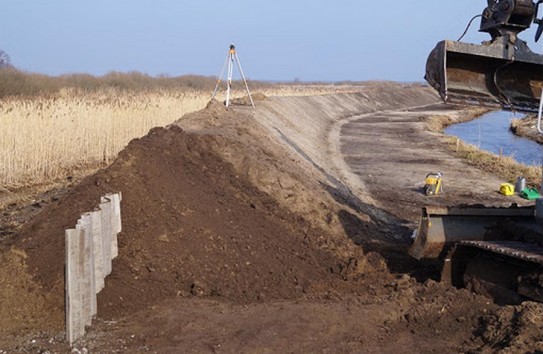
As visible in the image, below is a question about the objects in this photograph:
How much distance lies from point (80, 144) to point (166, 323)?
11.5 meters

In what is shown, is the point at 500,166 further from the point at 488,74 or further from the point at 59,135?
the point at 488,74

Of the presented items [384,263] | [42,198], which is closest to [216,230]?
[384,263]

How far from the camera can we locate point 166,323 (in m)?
6.33

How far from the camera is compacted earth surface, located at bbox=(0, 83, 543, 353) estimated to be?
6.07 metres

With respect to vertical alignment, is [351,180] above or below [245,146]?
below

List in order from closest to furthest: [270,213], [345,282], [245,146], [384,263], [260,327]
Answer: [260,327], [345,282], [384,263], [270,213], [245,146]

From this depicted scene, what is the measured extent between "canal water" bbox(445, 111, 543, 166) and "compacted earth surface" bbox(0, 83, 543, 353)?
59.6 feet

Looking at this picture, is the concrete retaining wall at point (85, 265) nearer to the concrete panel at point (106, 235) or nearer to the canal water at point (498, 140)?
the concrete panel at point (106, 235)

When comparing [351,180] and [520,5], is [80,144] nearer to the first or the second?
[351,180]

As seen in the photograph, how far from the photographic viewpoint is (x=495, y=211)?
8.10 meters

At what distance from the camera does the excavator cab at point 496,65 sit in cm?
702

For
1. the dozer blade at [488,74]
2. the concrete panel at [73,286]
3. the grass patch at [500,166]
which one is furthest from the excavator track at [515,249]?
the grass patch at [500,166]

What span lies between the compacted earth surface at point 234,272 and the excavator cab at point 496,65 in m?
2.04

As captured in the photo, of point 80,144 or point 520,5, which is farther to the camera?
point 80,144
